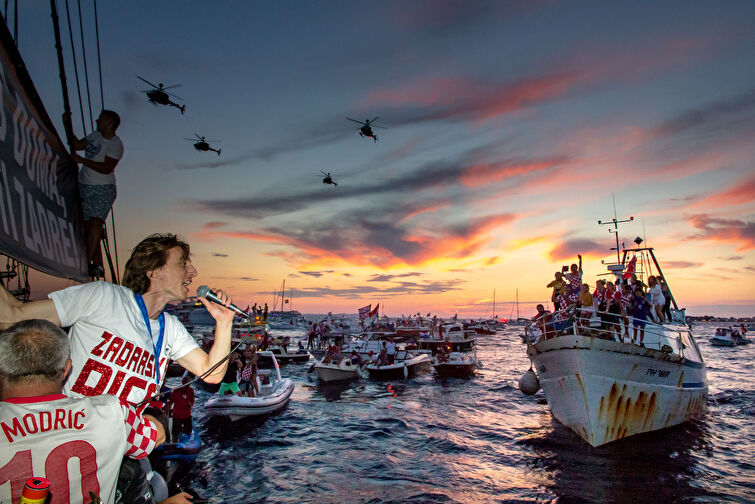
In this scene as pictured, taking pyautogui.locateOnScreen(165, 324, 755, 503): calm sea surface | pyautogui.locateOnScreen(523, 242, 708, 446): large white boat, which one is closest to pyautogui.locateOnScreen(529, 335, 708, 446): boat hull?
pyautogui.locateOnScreen(523, 242, 708, 446): large white boat

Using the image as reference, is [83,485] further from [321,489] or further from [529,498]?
[529,498]

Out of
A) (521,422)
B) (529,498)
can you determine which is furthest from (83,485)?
(521,422)

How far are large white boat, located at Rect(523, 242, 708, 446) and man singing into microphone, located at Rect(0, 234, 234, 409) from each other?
34.9ft

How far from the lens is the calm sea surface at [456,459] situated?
924 cm

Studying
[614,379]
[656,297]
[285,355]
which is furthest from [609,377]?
[285,355]

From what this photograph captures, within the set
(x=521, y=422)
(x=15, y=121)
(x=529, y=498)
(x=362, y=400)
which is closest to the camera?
(x=15, y=121)

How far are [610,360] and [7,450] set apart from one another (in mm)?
12490

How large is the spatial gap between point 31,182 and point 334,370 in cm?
2304

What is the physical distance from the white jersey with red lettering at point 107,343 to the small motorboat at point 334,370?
22715 mm

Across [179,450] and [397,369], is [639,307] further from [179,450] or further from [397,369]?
[397,369]

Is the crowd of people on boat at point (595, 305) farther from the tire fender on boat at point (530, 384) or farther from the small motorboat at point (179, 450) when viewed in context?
the small motorboat at point (179, 450)

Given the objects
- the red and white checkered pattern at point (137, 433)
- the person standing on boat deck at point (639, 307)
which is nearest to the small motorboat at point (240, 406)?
the red and white checkered pattern at point (137, 433)

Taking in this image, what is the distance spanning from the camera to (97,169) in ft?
13.9

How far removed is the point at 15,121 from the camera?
278 centimetres
